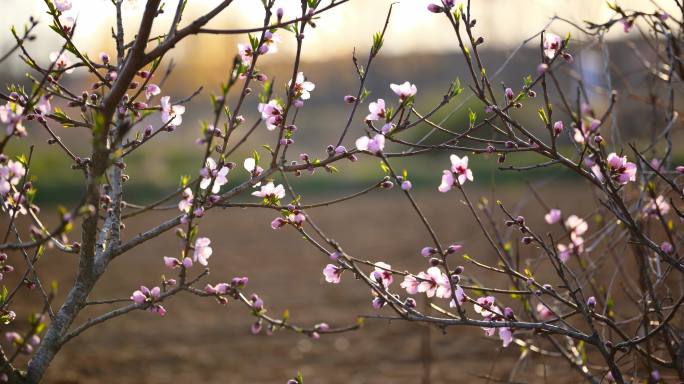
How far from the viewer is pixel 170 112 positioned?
7.66ft

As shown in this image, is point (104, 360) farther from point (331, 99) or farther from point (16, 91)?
point (331, 99)

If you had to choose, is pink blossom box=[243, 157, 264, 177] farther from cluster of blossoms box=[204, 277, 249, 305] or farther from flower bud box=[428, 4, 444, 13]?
flower bud box=[428, 4, 444, 13]

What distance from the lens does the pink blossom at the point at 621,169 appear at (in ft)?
7.16

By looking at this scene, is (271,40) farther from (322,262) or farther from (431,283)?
(322,262)

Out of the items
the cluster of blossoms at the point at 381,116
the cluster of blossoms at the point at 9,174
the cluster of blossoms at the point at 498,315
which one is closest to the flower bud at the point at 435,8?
the cluster of blossoms at the point at 381,116

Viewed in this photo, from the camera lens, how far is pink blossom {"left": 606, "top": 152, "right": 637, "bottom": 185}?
7.16 ft

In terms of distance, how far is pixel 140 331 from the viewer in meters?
6.57

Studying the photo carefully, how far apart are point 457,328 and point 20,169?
4691 millimetres

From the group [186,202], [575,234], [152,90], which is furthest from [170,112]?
[575,234]

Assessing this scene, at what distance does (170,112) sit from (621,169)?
1504 mm

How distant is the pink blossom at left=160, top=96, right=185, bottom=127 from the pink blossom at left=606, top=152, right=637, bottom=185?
1422mm

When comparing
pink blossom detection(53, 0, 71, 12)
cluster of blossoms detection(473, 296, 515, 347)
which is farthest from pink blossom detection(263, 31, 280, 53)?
cluster of blossoms detection(473, 296, 515, 347)

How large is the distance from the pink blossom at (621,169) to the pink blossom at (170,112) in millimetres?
1422

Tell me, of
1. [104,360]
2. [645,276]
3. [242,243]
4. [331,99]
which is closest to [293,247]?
[242,243]
